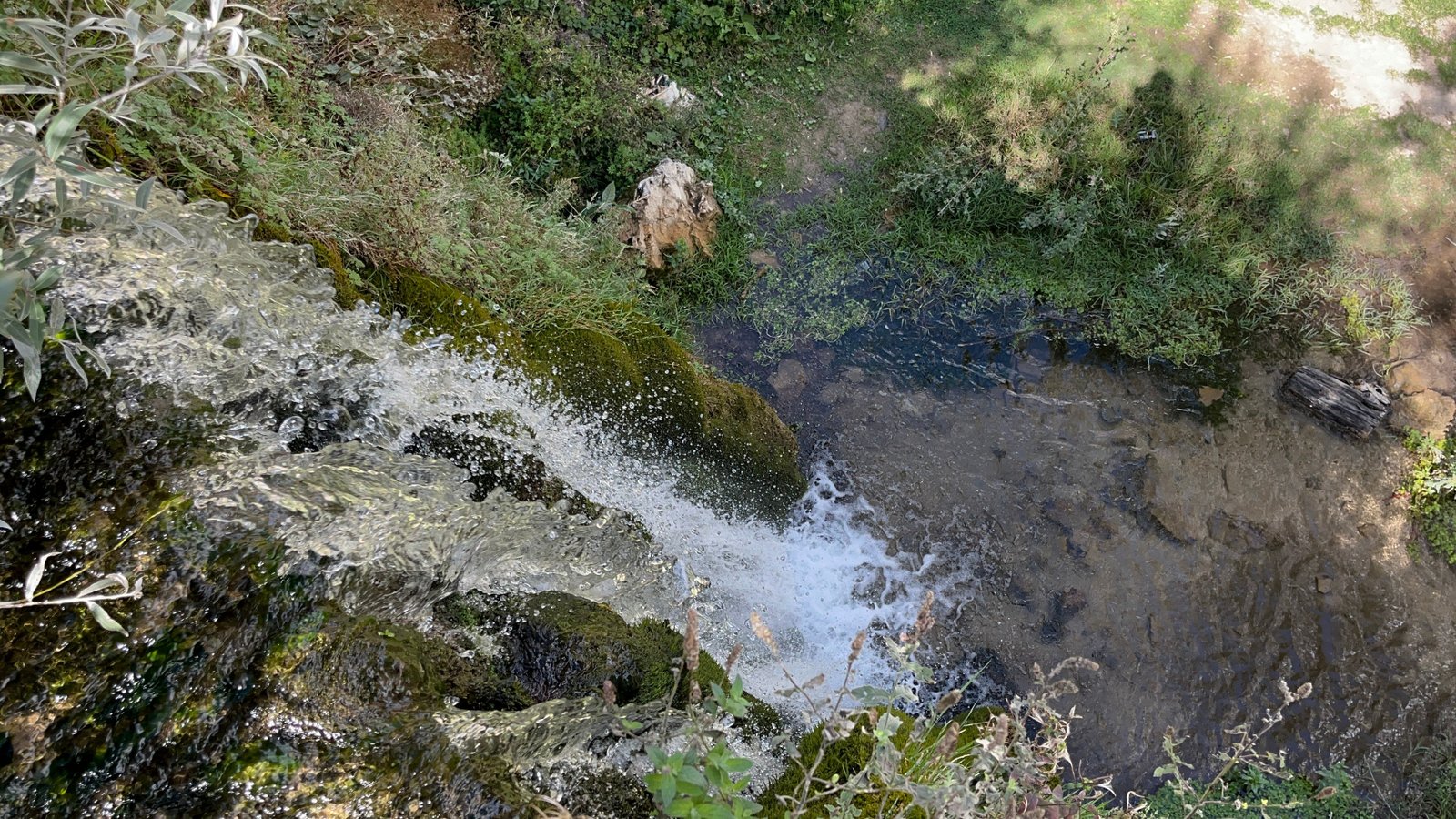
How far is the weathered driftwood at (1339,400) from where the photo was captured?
5797 millimetres

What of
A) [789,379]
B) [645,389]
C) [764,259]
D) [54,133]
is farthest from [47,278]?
[764,259]

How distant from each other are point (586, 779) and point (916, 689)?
2585 mm

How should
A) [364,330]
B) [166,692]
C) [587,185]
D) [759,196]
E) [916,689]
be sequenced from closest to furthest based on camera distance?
[166,692] < [364,330] < [916,689] < [587,185] < [759,196]

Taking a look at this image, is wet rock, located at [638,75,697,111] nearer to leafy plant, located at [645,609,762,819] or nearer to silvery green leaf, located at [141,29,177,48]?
silvery green leaf, located at [141,29,177,48]

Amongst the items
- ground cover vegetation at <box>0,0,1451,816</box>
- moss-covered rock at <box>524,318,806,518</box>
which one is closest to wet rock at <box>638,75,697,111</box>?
ground cover vegetation at <box>0,0,1451,816</box>

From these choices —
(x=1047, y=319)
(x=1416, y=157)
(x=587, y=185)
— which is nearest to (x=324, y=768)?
(x=587, y=185)

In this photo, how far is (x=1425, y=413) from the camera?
595cm

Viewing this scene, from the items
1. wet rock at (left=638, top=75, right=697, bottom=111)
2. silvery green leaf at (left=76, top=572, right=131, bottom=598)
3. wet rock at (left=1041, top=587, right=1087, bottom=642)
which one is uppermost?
silvery green leaf at (left=76, top=572, right=131, bottom=598)

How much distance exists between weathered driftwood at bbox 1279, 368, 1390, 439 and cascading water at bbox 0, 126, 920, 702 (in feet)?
10.7

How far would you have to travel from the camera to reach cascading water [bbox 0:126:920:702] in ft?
8.83

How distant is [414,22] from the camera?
17.9 ft

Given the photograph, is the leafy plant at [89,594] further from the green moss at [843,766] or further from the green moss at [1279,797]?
the green moss at [1279,797]

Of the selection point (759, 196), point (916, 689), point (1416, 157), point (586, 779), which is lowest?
point (916, 689)

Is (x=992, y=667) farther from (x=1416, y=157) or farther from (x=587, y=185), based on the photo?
(x=1416, y=157)
